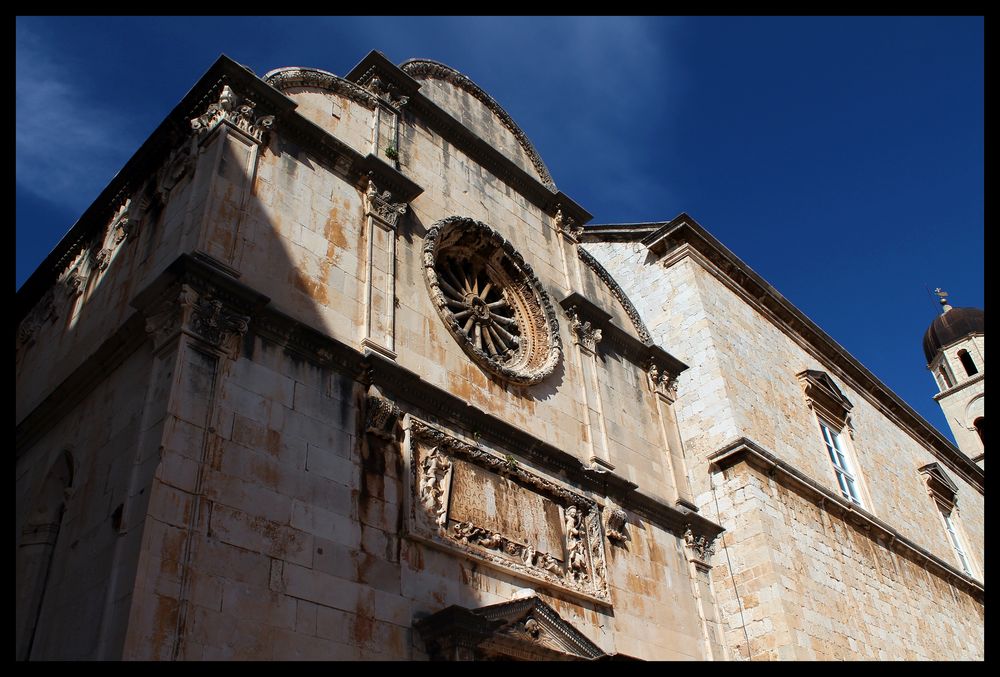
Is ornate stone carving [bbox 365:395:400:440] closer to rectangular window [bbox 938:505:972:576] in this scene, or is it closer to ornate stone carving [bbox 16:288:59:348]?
ornate stone carving [bbox 16:288:59:348]

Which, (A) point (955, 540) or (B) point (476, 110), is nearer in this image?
(B) point (476, 110)

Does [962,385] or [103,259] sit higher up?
[962,385]

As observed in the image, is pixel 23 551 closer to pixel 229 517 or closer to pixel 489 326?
pixel 229 517

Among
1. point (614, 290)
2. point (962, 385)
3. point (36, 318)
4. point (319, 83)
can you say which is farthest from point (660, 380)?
point (962, 385)

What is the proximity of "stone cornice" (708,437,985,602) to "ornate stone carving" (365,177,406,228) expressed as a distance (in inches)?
289

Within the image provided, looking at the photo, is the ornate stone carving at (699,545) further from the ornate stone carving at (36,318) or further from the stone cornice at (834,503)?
the ornate stone carving at (36,318)

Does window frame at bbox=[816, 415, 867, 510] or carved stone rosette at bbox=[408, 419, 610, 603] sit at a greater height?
window frame at bbox=[816, 415, 867, 510]

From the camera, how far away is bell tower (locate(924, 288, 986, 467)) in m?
39.3

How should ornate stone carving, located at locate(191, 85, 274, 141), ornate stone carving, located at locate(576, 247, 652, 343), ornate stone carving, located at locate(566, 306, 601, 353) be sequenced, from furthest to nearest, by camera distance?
ornate stone carving, located at locate(576, 247, 652, 343)
ornate stone carving, located at locate(566, 306, 601, 353)
ornate stone carving, located at locate(191, 85, 274, 141)

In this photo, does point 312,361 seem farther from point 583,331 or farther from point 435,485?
point 583,331

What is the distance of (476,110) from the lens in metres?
13.2

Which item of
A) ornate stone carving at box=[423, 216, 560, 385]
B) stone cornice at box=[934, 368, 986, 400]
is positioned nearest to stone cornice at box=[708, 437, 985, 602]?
ornate stone carving at box=[423, 216, 560, 385]

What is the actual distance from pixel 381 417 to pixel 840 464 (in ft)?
43.0

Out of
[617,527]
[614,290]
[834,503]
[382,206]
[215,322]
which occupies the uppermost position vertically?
[614,290]
